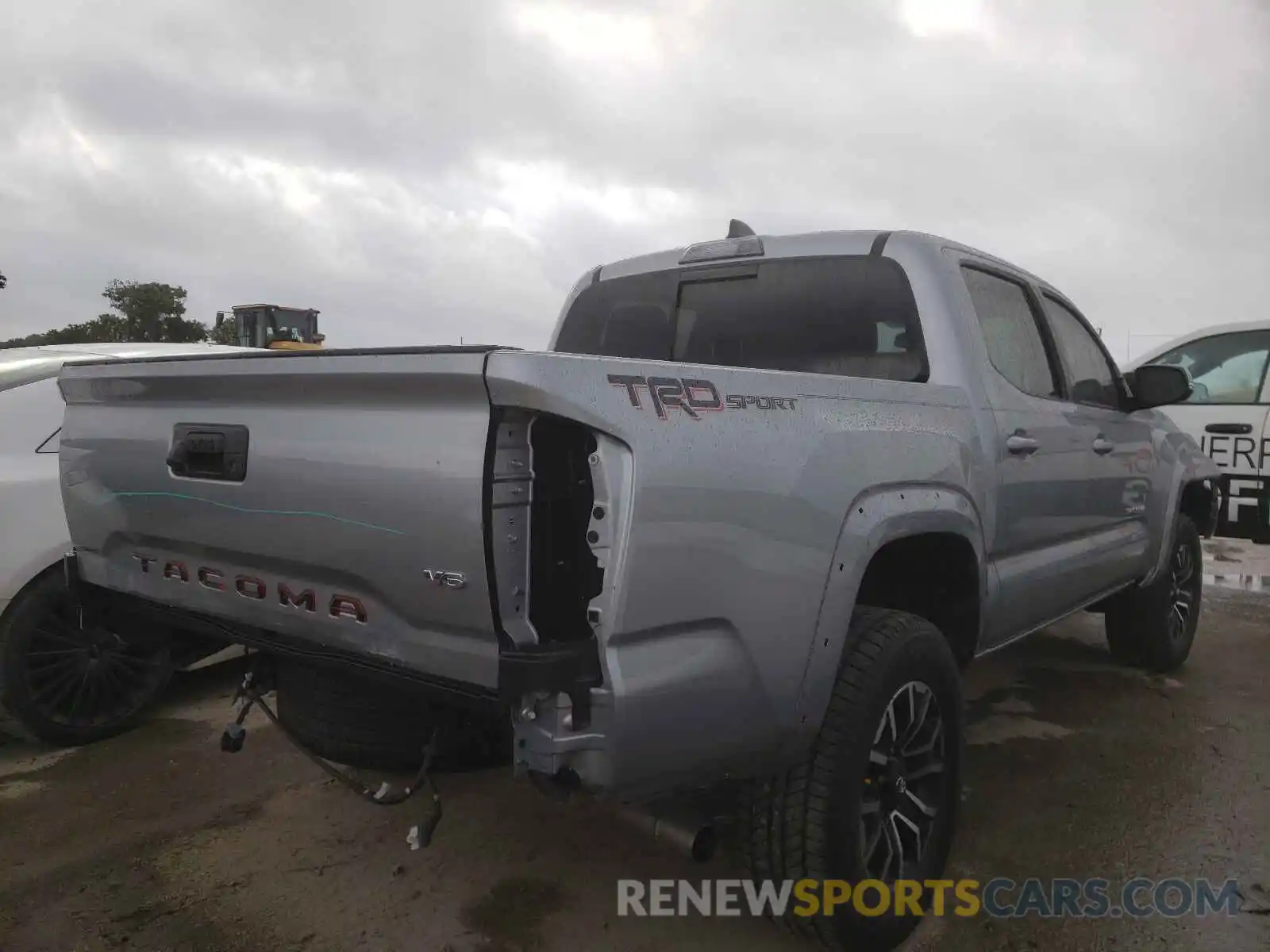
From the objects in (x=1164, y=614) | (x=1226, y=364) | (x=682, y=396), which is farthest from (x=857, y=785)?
(x=1226, y=364)

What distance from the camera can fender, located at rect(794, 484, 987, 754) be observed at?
6.64 ft

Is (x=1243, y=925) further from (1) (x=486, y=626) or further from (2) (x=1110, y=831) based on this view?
(1) (x=486, y=626)

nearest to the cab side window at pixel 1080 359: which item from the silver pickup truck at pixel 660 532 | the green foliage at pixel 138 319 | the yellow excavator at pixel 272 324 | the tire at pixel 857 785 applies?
the silver pickup truck at pixel 660 532

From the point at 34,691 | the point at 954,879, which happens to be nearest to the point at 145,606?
the point at 34,691

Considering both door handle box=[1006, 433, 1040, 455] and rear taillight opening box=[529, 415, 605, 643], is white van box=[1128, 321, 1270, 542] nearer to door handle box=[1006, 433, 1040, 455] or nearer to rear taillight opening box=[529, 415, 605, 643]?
door handle box=[1006, 433, 1040, 455]

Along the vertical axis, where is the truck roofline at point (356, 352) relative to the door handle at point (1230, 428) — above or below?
above

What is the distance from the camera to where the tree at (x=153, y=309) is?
48188 mm

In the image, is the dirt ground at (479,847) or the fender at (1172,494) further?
the fender at (1172,494)

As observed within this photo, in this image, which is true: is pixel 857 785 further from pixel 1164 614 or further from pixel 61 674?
pixel 1164 614

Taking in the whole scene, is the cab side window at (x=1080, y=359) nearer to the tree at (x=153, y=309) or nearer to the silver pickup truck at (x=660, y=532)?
the silver pickup truck at (x=660, y=532)

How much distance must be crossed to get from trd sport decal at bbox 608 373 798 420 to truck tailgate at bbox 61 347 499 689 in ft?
0.90

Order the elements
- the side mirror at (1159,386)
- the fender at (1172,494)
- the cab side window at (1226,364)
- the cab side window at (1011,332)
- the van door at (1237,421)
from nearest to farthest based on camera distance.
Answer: the cab side window at (1011,332)
the side mirror at (1159,386)
the fender at (1172,494)
the van door at (1237,421)
the cab side window at (1226,364)

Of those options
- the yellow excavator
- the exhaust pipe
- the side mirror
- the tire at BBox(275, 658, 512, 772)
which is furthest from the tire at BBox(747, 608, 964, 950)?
the yellow excavator

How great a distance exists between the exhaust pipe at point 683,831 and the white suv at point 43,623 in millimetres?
2184
